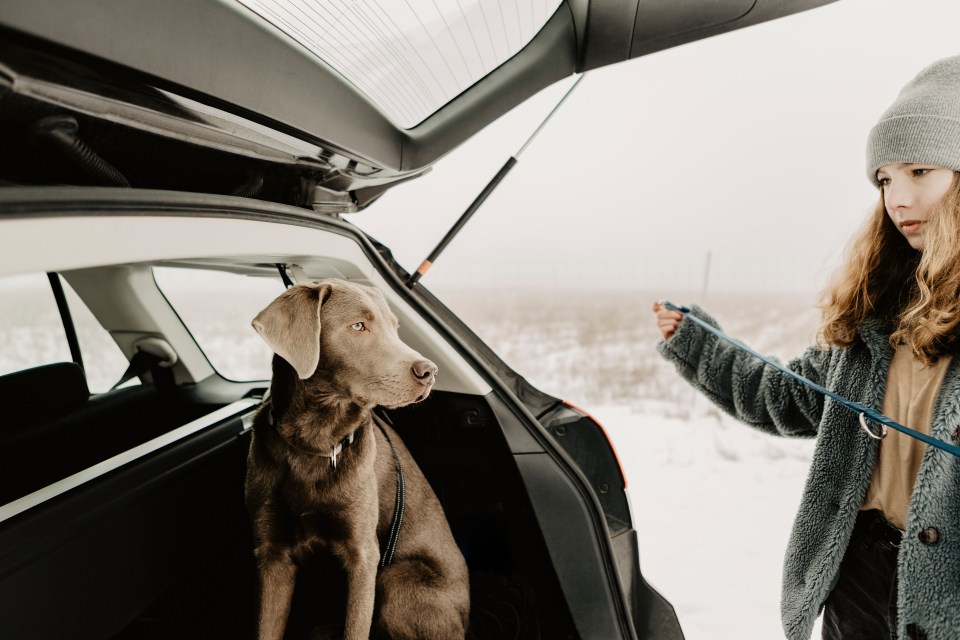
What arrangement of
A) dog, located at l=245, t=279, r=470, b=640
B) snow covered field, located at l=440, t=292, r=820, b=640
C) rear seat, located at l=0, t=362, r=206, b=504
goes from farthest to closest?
snow covered field, located at l=440, t=292, r=820, b=640 → rear seat, located at l=0, t=362, r=206, b=504 → dog, located at l=245, t=279, r=470, b=640

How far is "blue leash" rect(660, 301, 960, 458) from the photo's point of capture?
3.68 ft

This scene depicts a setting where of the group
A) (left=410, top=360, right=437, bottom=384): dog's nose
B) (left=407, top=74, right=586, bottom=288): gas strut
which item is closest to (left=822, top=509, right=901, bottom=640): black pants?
(left=410, top=360, right=437, bottom=384): dog's nose

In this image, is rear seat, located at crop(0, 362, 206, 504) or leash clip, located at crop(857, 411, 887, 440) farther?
rear seat, located at crop(0, 362, 206, 504)

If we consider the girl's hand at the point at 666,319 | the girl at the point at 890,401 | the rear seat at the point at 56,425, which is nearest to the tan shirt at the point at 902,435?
the girl at the point at 890,401

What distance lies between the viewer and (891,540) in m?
1.31

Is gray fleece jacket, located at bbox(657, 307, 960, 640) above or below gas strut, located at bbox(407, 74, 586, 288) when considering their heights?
below

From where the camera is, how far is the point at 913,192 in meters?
1.25

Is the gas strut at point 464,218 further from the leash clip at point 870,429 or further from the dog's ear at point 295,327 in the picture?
the leash clip at point 870,429

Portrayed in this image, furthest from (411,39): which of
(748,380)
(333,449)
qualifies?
(748,380)

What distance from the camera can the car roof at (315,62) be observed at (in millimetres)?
556

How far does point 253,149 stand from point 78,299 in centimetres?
184

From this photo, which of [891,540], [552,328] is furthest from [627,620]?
[552,328]

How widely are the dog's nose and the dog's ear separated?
22cm

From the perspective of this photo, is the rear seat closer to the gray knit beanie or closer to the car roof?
the car roof
